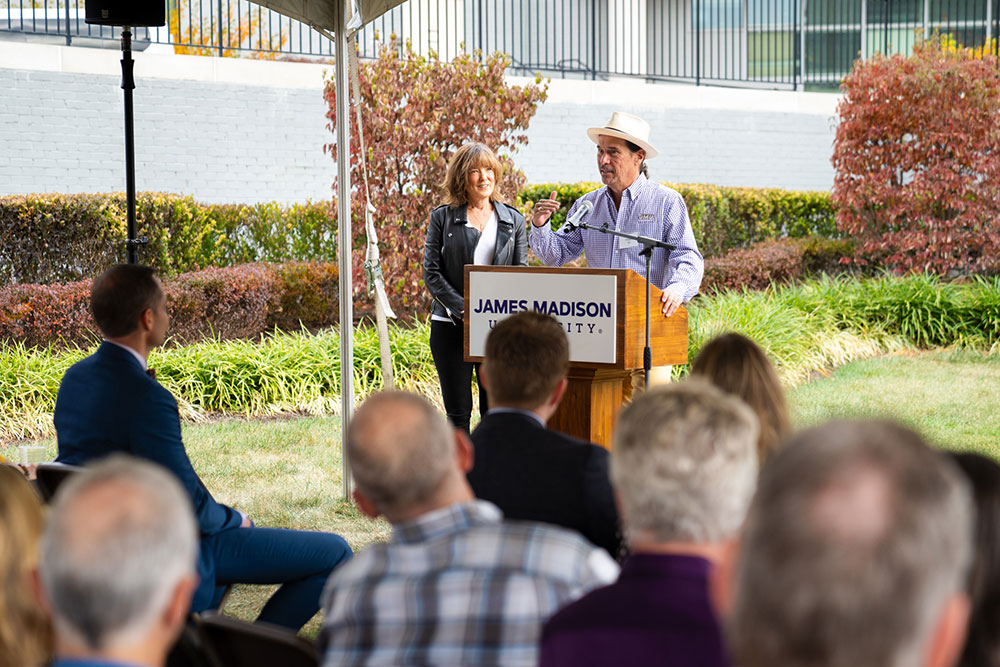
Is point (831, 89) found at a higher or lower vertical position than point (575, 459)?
higher

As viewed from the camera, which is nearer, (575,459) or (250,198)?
(575,459)

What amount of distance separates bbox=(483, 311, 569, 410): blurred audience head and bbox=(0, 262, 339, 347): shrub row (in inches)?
284

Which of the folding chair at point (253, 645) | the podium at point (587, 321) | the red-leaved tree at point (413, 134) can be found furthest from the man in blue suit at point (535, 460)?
the red-leaved tree at point (413, 134)

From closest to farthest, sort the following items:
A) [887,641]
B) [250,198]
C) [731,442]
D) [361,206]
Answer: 1. [887,641]
2. [731,442]
3. [361,206]
4. [250,198]

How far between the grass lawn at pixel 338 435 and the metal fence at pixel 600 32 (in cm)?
541

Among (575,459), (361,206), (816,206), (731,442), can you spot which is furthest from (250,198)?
(731,442)

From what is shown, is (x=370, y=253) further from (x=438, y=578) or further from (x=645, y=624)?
(x=645, y=624)

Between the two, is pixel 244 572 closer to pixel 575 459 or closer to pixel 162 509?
pixel 575 459

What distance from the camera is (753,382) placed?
2.97 metres

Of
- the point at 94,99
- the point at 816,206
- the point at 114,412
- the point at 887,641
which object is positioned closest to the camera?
the point at 887,641

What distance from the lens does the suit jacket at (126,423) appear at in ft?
11.3

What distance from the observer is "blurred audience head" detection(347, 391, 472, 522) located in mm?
2133

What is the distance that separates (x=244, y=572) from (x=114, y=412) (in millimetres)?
656

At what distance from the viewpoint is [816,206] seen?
14.6 m
